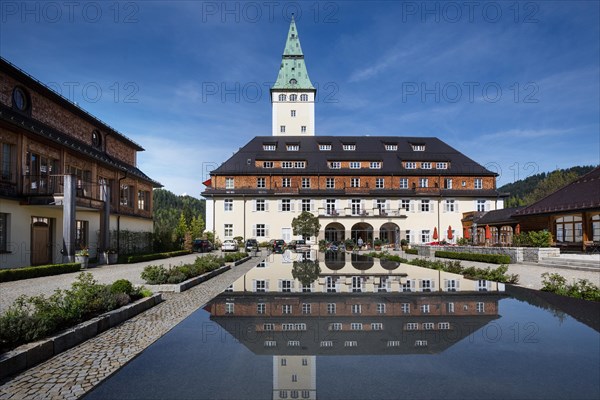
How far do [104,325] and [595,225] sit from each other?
112 ft

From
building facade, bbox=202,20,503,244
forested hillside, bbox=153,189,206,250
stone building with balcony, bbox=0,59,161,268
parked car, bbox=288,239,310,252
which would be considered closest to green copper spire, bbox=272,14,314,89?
building facade, bbox=202,20,503,244

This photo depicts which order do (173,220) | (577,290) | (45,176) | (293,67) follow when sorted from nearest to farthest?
1. (577,290)
2. (45,176)
3. (293,67)
4. (173,220)

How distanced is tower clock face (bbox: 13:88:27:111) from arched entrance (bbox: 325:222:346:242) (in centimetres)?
3635

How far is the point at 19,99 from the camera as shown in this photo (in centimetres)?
2225

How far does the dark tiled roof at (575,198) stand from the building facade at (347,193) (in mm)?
19696

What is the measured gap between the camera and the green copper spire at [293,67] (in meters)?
66.6

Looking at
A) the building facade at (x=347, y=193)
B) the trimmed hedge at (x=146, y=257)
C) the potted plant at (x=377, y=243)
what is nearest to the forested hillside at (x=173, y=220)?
the trimmed hedge at (x=146, y=257)

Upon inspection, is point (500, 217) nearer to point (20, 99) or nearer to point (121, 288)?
point (121, 288)

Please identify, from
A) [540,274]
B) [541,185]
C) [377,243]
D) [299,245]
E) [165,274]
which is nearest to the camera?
[165,274]

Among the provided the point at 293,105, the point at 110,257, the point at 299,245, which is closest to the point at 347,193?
the point at 299,245

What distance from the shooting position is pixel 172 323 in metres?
8.48

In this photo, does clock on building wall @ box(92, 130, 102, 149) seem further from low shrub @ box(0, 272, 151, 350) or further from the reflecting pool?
the reflecting pool

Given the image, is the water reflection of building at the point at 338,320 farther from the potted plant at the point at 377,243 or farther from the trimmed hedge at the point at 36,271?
the potted plant at the point at 377,243

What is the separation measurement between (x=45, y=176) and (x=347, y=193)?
36110 millimetres
